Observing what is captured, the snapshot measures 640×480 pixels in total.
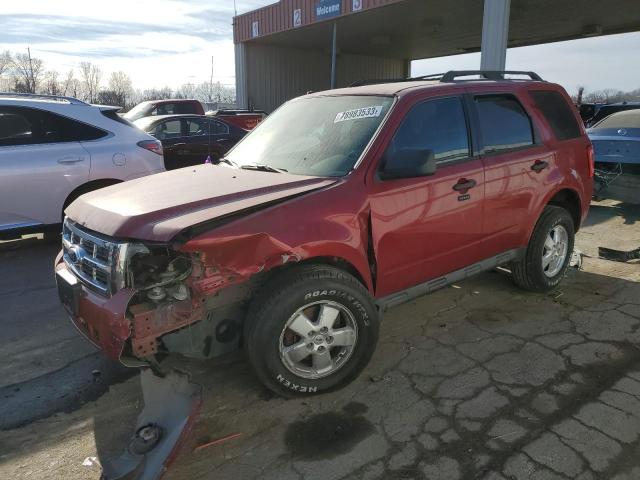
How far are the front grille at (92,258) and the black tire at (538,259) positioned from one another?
3382mm

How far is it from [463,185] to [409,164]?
70 centimetres

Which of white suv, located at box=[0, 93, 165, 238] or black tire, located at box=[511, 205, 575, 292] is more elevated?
white suv, located at box=[0, 93, 165, 238]

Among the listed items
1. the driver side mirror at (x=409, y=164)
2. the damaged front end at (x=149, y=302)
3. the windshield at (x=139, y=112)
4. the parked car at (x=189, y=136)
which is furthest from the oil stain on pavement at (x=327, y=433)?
the windshield at (x=139, y=112)

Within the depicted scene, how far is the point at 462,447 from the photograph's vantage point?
8.61 feet

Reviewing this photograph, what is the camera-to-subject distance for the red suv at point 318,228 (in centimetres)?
259

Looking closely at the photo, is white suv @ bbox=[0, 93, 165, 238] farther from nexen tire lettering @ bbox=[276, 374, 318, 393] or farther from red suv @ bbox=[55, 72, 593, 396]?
nexen tire lettering @ bbox=[276, 374, 318, 393]

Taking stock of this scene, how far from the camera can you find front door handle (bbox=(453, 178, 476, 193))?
3.62 m

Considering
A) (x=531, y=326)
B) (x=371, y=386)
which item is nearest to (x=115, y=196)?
(x=371, y=386)

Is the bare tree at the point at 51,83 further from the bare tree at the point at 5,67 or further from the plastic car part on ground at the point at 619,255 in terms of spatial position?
the plastic car part on ground at the point at 619,255

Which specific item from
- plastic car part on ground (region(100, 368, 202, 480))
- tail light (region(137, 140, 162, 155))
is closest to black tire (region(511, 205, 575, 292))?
plastic car part on ground (region(100, 368, 202, 480))

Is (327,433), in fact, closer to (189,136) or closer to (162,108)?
(189,136)

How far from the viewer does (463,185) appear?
12.0 ft

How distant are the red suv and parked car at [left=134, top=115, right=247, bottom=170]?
21.2 ft

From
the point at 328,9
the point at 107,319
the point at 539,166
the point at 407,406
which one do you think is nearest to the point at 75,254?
the point at 107,319
